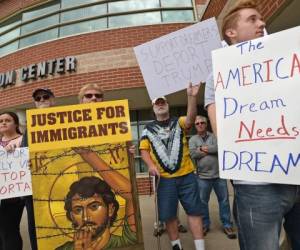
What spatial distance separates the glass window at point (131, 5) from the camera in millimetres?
9336

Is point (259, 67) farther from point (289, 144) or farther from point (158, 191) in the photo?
point (158, 191)

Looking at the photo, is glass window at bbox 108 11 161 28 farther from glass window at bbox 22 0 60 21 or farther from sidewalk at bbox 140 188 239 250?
sidewalk at bbox 140 188 239 250

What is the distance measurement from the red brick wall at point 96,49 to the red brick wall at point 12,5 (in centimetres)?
188

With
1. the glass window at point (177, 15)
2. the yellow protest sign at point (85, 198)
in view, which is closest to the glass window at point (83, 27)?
the glass window at point (177, 15)

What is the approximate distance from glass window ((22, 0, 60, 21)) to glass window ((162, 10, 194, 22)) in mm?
3059

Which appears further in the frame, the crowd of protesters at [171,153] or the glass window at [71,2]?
the glass window at [71,2]

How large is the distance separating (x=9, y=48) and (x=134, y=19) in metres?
3.91

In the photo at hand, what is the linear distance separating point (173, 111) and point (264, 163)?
8.49m

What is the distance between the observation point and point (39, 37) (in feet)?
32.9

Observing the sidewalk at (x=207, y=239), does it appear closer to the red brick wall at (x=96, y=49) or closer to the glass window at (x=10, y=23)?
the red brick wall at (x=96, y=49)

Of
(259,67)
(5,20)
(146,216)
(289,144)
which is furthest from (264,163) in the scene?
(5,20)

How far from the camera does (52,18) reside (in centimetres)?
1000

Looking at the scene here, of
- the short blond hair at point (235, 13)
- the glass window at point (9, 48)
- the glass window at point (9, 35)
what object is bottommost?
the short blond hair at point (235, 13)

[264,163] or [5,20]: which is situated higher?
[5,20]
